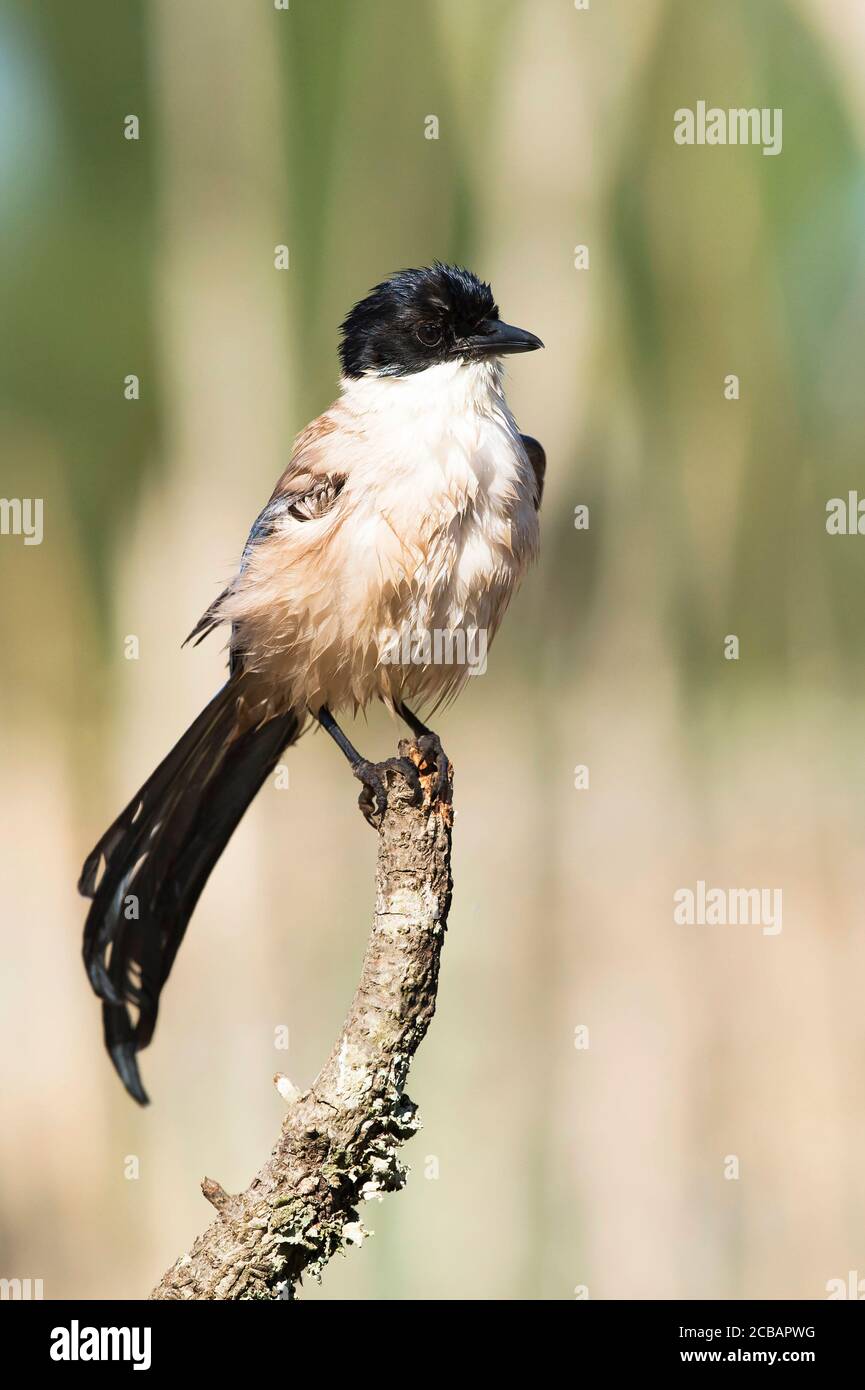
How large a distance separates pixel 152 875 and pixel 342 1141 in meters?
1.12

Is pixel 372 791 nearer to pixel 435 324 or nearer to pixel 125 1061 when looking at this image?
pixel 125 1061

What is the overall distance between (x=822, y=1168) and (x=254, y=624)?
318 centimetres

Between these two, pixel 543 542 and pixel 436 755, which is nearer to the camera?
pixel 436 755

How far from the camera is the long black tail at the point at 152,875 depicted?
277 cm

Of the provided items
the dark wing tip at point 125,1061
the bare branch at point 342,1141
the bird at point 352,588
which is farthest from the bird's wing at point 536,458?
the dark wing tip at point 125,1061

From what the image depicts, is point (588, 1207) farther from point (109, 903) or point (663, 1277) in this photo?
point (109, 903)

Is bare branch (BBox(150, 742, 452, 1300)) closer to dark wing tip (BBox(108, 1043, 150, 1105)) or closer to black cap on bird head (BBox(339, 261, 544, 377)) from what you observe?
dark wing tip (BBox(108, 1043, 150, 1105))

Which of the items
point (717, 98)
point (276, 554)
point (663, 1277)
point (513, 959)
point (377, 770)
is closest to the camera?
point (377, 770)

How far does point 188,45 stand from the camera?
446cm

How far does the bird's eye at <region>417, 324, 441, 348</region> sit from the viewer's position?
2945 mm

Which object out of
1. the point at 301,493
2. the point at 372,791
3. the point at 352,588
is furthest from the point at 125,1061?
the point at 301,493

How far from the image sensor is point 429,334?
9.69 feet

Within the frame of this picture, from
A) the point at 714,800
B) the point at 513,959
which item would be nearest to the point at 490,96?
the point at 714,800

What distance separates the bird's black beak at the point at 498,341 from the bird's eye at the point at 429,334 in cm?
8
